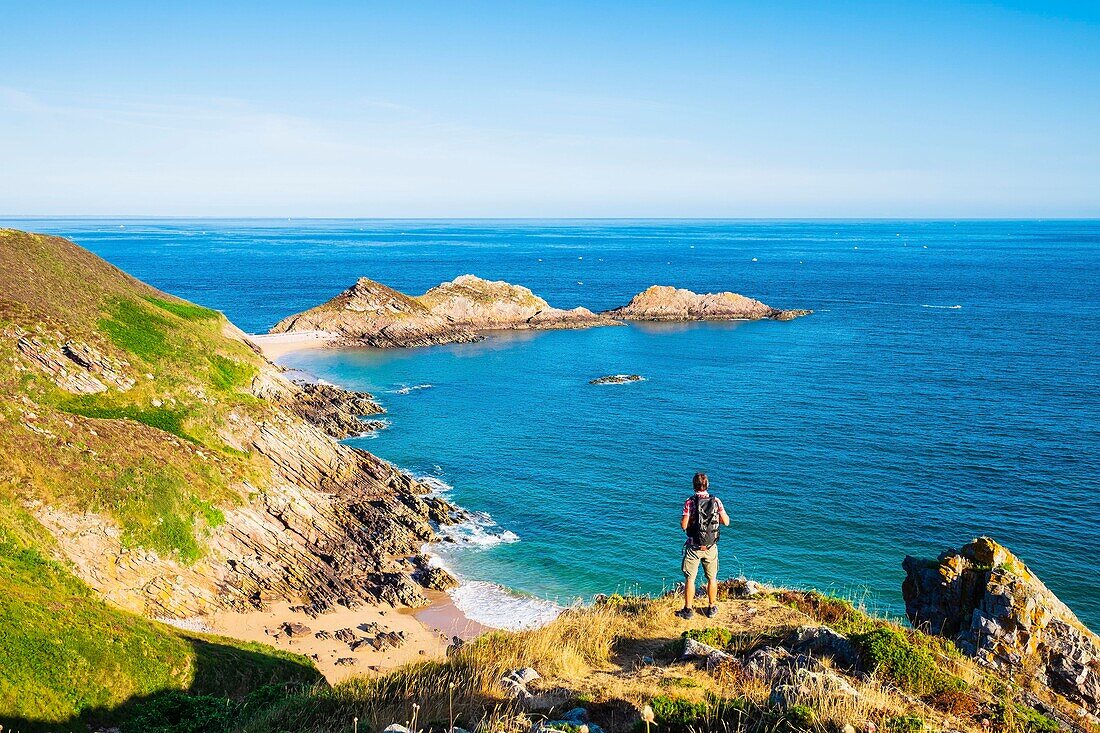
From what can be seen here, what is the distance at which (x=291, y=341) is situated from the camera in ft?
314

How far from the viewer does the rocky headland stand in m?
101

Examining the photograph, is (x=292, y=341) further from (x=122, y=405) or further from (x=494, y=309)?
(x=122, y=405)

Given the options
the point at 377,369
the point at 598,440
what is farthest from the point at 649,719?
the point at 377,369

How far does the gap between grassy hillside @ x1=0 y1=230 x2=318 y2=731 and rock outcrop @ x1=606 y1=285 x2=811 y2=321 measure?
8113cm

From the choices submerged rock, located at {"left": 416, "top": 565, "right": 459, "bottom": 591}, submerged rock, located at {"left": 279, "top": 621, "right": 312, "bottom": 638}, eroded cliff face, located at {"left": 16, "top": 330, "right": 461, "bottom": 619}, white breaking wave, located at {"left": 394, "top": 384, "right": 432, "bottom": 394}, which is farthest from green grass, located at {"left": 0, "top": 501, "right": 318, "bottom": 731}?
white breaking wave, located at {"left": 394, "top": 384, "right": 432, "bottom": 394}

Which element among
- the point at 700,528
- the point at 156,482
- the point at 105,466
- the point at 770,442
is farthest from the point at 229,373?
the point at 770,442

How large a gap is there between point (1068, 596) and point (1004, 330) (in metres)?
78.4

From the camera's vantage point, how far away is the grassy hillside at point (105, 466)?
19.7 metres

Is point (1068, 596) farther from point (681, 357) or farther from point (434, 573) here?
point (681, 357)

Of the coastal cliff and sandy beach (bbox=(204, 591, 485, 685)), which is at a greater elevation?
the coastal cliff

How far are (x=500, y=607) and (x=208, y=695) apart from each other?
1746cm

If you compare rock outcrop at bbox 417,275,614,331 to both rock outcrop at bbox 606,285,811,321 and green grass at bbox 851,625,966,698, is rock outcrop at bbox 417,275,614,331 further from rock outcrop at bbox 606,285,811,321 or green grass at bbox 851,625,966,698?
green grass at bbox 851,625,966,698

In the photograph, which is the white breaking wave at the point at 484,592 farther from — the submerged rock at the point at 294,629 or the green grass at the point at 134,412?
the green grass at the point at 134,412

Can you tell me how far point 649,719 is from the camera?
8.03 metres
